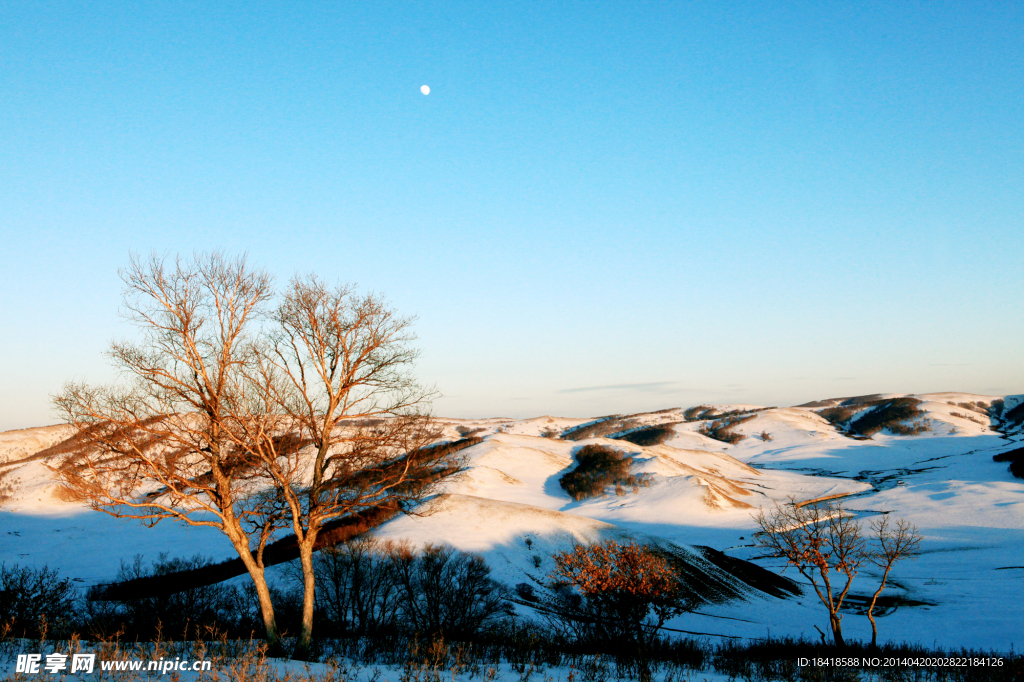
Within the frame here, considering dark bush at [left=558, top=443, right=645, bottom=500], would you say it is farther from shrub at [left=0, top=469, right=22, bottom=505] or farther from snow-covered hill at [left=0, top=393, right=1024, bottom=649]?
shrub at [left=0, top=469, right=22, bottom=505]

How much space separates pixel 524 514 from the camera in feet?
147

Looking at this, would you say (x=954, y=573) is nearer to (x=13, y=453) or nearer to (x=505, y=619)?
(x=505, y=619)

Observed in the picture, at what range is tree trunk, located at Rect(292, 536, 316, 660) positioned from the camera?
1583 cm

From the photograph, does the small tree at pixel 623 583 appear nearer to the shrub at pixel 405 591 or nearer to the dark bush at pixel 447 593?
the dark bush at pixel 447 593

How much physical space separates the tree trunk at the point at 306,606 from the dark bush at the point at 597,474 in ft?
254

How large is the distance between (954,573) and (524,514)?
3714 cm

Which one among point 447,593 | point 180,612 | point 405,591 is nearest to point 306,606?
point 447,593

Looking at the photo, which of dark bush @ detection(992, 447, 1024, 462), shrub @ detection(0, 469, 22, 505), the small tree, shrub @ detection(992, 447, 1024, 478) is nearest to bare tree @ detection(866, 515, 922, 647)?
the small tree

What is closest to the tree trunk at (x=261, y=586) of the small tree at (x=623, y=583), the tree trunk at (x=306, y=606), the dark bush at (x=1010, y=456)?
the tree trunk at (x=306, y=606)

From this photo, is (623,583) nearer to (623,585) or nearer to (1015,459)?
(623,585)

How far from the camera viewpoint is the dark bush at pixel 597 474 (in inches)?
3622

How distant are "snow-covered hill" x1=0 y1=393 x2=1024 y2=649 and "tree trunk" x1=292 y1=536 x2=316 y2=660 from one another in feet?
15.5

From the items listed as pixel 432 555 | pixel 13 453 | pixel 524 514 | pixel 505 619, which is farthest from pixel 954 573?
pixel 13 453

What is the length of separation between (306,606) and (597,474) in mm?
84596
